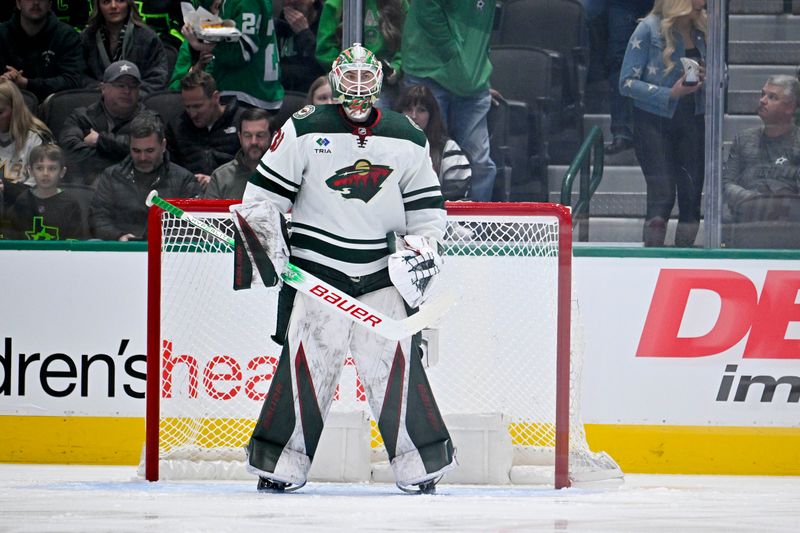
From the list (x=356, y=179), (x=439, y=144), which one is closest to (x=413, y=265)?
(x=356, y=179)

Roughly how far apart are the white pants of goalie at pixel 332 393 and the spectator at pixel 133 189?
4.94ft

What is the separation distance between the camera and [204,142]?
5.79 m

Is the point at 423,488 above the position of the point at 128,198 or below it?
below

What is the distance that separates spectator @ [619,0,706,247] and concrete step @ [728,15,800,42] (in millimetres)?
131

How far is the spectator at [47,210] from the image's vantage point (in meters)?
5.72

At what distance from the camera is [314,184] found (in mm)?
4367

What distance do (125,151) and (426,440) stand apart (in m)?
2.09

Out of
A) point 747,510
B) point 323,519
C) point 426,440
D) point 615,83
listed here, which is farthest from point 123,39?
point 747,510

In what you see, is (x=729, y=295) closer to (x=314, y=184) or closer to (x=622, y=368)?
(x=622, y=368)

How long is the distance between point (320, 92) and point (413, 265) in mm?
1652

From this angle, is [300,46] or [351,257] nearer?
[351,257]

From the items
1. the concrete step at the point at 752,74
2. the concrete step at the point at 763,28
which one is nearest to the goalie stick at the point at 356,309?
the concrete step at the point at 752,74

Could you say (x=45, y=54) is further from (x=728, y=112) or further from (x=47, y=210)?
Answer: (x=728, y=112)

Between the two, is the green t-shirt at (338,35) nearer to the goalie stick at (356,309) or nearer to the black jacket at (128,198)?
the black jacket at (128,198)
